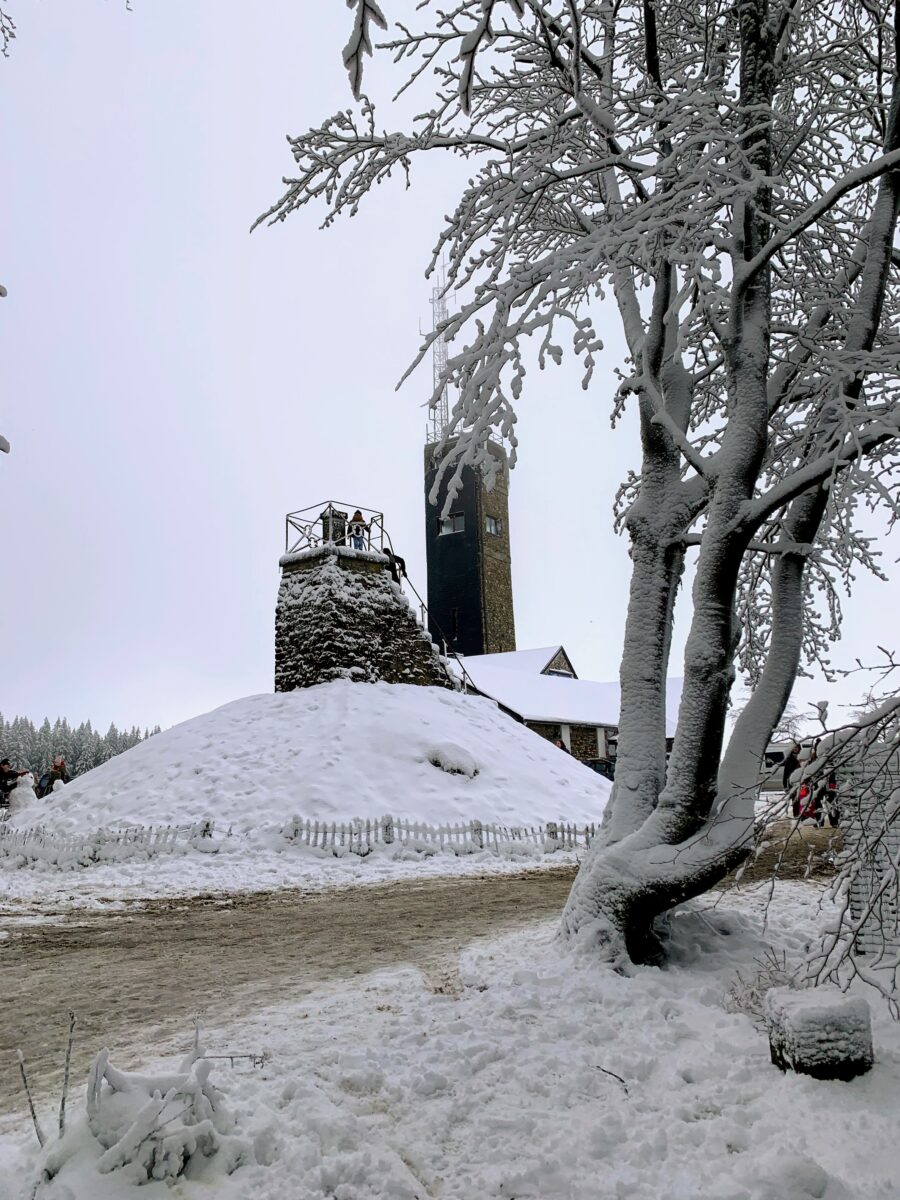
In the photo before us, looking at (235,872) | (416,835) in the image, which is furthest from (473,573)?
(235,872)

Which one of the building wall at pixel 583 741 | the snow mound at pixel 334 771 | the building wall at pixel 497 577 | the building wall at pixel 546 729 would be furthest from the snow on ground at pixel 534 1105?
the building wall at pixel 497 577

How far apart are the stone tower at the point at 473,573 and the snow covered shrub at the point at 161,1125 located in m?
37.8

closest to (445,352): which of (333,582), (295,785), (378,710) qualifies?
(333,582)

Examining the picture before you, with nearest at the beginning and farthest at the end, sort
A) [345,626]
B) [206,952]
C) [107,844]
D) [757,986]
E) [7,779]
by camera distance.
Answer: [757,986]
[206,952]
[107,844]
[7,779]
[345,626]

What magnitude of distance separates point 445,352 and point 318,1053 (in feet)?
141

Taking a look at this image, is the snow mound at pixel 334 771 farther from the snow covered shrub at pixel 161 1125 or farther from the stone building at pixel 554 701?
the snow covered shrub at pixel 161 1125

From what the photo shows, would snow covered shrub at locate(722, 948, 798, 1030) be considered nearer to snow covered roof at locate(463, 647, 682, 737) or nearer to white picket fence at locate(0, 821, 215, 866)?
white picket fence at locate(0, 821, 215, 866)

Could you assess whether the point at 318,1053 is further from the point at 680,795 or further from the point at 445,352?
the point at 445,352

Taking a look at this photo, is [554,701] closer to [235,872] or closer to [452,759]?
[452,759]

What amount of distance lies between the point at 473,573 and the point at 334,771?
2476cm

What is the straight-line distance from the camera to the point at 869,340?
566 cm

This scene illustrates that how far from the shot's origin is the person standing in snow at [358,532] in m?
23.6

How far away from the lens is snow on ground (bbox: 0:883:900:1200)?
10.4 ft

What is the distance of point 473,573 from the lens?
41625 millimetres
